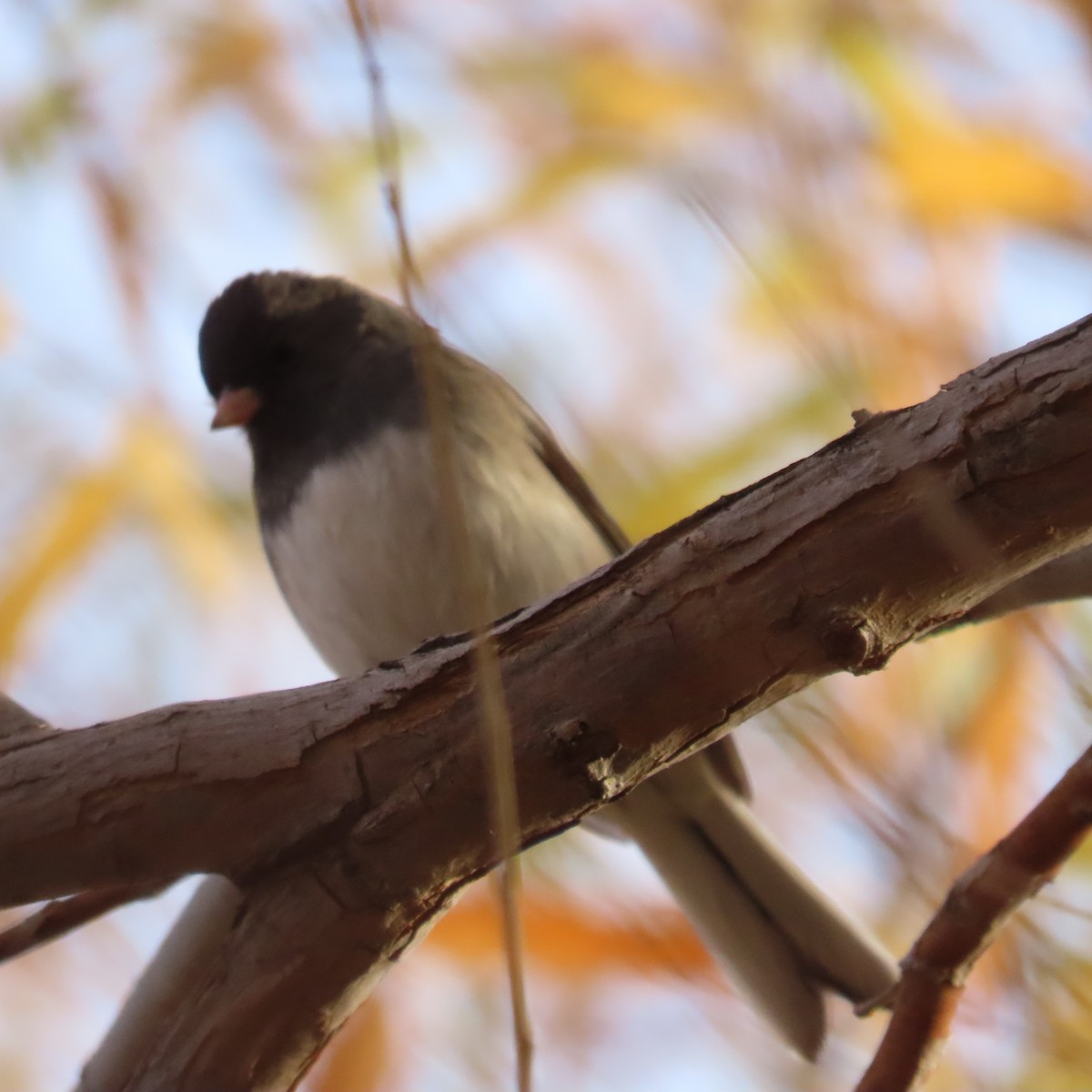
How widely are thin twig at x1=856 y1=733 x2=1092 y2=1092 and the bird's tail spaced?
29cm

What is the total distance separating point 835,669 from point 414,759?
33cm

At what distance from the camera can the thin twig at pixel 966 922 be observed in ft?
3.17

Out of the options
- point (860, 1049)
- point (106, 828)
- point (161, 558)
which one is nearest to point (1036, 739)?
point (860, 1049)

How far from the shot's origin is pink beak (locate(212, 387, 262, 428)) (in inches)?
69.4

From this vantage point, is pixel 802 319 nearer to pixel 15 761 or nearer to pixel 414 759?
pixel 414 759

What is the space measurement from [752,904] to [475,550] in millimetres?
552

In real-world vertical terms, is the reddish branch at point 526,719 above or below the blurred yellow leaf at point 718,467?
below

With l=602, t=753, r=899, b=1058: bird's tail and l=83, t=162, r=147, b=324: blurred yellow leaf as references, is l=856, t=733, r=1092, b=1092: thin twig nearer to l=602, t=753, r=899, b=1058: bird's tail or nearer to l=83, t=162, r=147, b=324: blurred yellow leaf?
l=602, t=753, r=899, b=1058: bird's tail

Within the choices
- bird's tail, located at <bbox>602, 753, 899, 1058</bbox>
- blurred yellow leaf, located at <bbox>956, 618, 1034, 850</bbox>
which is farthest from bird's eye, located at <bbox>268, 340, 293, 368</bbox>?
blurred yellow leaf, located at <bbox>956, 618, 1034, 850</bbox>

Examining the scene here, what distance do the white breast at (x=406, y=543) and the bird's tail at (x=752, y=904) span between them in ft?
1.04

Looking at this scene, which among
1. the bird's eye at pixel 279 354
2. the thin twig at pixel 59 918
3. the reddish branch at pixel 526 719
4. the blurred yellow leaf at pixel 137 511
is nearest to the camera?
the reddish branch at pixel 526 719

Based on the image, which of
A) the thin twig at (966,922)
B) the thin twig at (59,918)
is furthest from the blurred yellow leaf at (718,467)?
the thin twig at (59,918)

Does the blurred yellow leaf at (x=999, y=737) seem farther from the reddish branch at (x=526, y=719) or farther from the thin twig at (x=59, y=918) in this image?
the thin twig at (x=59, y=918)

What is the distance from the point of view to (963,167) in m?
1.32
